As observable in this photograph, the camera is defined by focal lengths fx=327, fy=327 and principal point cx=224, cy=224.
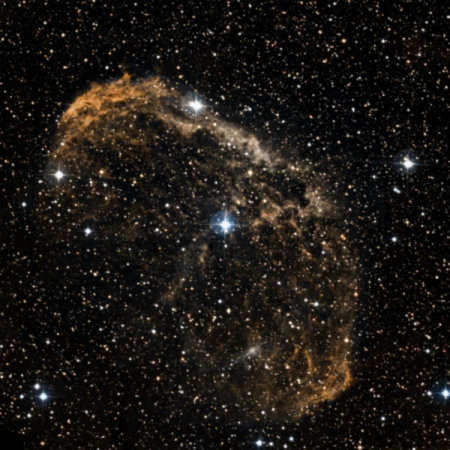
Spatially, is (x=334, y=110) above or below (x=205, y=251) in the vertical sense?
above

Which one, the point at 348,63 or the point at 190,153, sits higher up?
the point at 348,63

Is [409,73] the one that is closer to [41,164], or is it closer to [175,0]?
[175,0]

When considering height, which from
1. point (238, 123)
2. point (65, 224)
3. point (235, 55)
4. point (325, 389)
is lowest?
point (325, 389)

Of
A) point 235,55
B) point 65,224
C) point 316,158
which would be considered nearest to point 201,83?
point 235,55
